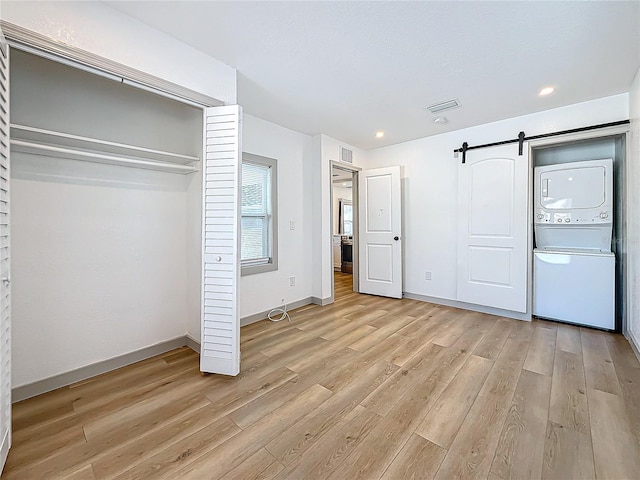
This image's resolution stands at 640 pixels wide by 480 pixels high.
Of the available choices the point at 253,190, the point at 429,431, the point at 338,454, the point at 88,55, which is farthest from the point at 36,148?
the point at 429,431

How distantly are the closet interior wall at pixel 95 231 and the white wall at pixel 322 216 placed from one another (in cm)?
184

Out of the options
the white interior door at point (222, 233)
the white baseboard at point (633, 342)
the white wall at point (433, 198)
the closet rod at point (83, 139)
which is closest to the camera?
the closet rod at point (83, 139)

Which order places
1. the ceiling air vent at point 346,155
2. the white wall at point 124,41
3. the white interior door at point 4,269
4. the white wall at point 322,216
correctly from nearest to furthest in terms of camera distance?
the white interior door at point 4,269
the white wall at point 124,41
the white wall at point 322,216
the ceiling air vent at point 346,155

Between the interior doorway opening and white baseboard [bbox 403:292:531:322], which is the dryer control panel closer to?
white baseboard [bbox 403:292:531:322]

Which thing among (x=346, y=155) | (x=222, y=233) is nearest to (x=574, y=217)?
(x=346, y=155)

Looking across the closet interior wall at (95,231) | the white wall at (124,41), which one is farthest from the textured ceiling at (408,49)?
the closet interior wall at (95,231)

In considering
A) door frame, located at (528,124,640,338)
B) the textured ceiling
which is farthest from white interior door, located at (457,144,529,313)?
the textured ceiling

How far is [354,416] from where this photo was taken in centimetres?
170

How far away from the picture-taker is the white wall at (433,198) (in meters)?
3.77

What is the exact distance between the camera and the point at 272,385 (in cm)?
204

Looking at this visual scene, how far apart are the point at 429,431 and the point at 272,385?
3.55ft

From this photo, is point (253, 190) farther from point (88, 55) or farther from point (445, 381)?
point (445, 381)

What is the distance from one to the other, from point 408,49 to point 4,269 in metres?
2.81

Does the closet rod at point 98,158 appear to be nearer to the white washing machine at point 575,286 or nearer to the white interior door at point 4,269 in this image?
the white interior door at point 4,269
